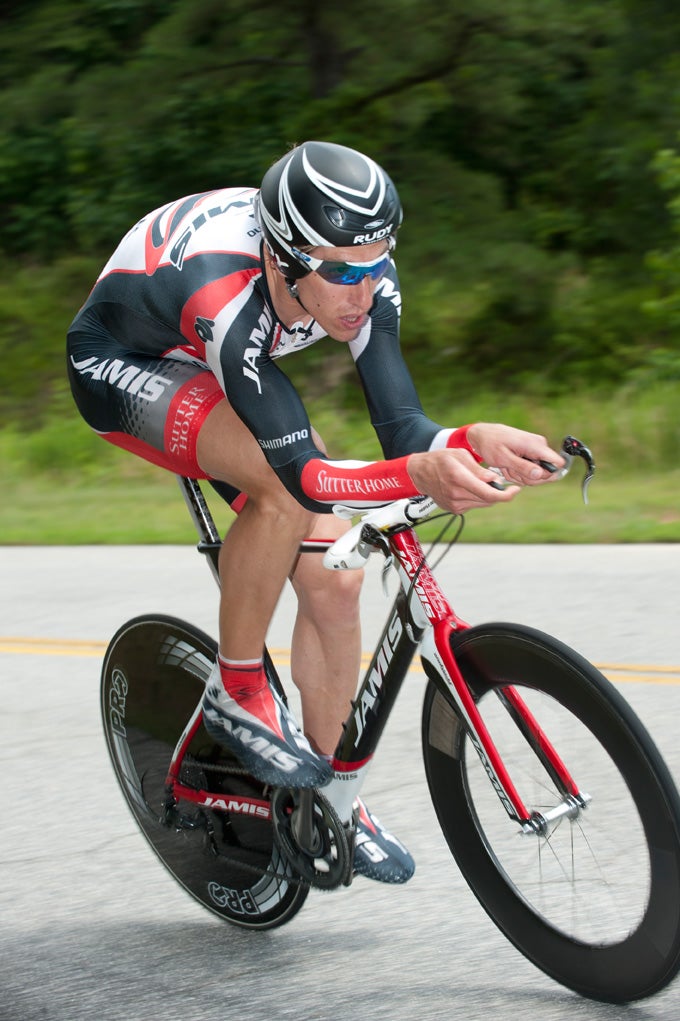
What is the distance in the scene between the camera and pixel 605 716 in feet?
8.59

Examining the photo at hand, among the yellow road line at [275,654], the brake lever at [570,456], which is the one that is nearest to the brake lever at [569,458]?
the brake lever at [570,456]

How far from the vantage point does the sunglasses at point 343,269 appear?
282 centimetres

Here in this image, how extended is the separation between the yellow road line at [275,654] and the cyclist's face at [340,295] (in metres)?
2.77

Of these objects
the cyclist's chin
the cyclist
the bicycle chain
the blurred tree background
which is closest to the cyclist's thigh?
the cyclist

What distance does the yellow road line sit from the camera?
5348 millimetres

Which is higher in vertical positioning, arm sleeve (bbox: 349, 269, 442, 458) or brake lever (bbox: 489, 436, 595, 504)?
brake lever (bbox: 489, 436, 595, 504)

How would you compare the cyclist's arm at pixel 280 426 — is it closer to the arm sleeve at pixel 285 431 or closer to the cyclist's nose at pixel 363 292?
the arm sleeve at pixel 285 431

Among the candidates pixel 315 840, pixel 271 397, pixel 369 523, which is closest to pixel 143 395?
pixel 271 397

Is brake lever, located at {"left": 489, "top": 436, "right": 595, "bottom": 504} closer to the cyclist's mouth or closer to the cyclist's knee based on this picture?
the cyclist's mouth

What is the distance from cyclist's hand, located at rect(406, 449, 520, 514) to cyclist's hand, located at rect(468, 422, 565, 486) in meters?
0.03

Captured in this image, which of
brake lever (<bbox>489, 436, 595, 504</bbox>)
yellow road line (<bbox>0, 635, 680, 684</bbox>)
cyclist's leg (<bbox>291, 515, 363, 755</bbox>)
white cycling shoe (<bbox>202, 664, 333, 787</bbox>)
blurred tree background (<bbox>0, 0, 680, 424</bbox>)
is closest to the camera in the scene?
brake lever (<bbox>489, 436, 595, 504</bbox>)

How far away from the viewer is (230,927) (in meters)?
3.55

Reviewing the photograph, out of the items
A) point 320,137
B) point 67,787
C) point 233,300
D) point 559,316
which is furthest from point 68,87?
point 233,300

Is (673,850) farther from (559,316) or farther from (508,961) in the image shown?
(559,316)
